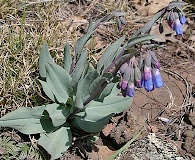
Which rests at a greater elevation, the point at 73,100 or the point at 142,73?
the point at 142,73

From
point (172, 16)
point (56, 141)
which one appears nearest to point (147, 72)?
point (172, 16)

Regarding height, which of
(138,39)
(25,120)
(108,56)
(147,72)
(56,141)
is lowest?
(56,141)

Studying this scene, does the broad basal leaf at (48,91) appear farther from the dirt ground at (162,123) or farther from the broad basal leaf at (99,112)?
the dirt ground at (162,123)

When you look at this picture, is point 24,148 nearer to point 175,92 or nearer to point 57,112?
point 57,112

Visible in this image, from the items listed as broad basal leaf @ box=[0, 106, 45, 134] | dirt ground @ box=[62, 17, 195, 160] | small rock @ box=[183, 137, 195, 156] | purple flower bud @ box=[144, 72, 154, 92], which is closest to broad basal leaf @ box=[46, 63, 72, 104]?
broad basal leaf @ box=[0, 106, 45, 134]

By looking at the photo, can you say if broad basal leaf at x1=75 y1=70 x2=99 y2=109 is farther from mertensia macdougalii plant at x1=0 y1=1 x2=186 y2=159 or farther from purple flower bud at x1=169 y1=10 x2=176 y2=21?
purple flower bud at x1=169 y1=10 x2=176 y2=21

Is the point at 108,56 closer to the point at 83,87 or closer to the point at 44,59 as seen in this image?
the point at 83,87
